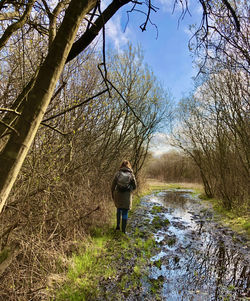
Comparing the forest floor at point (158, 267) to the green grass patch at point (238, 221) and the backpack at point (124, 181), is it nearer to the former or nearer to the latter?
the green grass patch at point (238, 221)

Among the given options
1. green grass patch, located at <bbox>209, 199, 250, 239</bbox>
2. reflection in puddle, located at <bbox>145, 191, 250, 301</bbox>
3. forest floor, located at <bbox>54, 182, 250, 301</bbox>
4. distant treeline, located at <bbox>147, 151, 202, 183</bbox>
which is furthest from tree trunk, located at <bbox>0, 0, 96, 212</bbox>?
distant treeline, located at <bbox>147, 151, 202, 183</bbox>

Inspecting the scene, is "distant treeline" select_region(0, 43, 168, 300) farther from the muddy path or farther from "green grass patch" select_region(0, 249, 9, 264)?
the muddy path

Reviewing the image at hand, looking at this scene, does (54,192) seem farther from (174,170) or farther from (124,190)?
(174,170)

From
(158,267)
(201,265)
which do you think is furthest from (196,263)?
(158,267)

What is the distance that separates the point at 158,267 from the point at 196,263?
949mm

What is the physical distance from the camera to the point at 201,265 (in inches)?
166

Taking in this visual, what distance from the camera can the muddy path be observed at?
3.22 m

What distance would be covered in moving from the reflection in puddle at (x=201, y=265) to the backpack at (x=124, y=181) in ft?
6.08

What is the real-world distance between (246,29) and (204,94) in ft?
15.7

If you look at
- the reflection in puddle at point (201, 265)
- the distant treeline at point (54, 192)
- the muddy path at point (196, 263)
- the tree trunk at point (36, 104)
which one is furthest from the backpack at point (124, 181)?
the tree trunk at point (36, 104)

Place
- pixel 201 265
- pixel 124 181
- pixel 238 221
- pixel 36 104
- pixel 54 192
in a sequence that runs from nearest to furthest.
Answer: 1. pixel 36 104
2. pixel 54 192
3. pixel 201 265
4. pixel 124 181
5. pixel 238 221

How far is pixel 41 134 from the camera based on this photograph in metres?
3.54

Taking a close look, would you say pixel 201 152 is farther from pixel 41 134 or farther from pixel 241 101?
Result: pixel 41 134

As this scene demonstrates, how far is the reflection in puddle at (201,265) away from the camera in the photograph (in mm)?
3232
